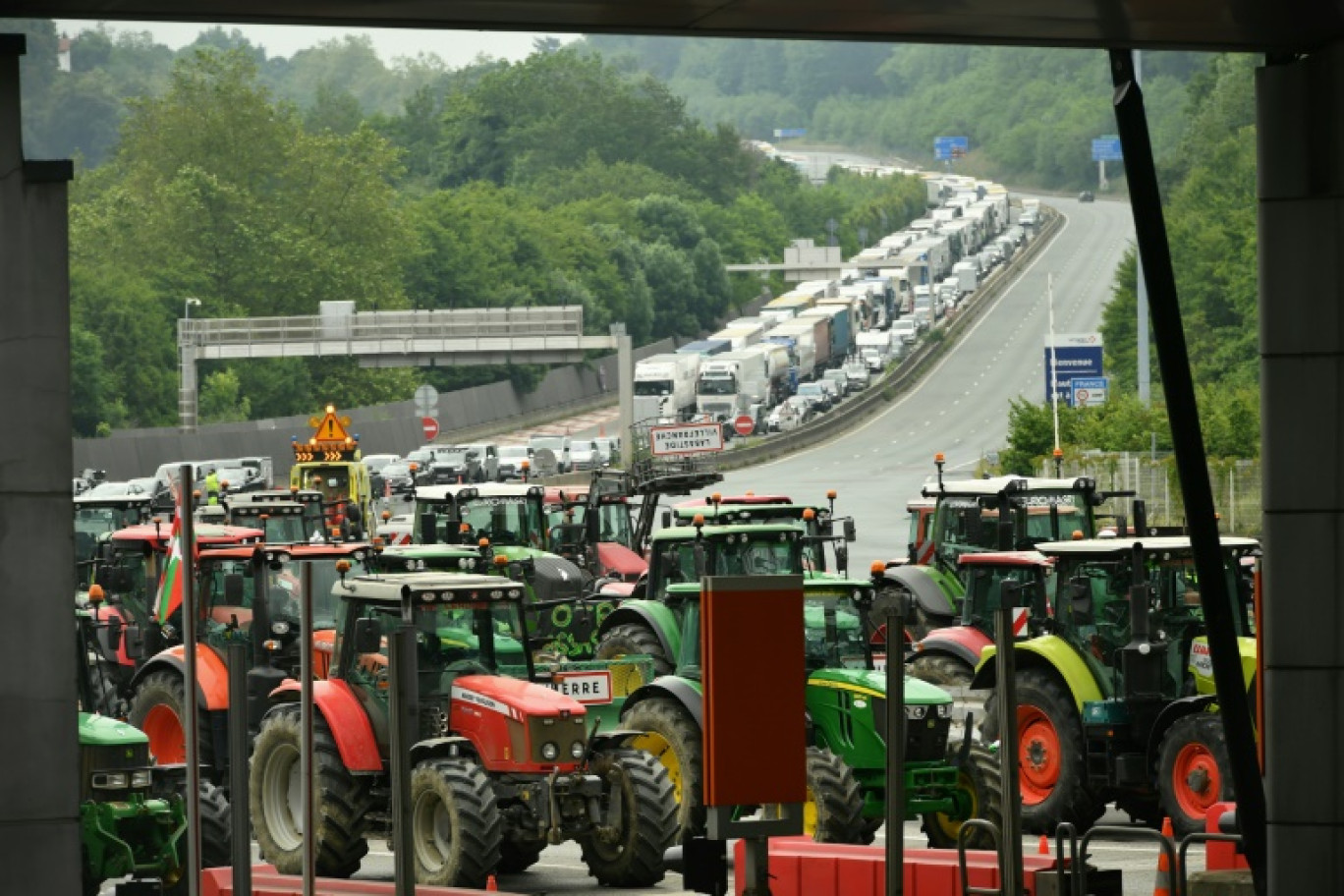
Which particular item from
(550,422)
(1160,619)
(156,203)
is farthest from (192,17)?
(156,203)

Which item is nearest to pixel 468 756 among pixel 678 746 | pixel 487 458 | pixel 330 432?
pixel 678 746

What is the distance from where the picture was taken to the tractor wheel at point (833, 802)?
62.4 ft

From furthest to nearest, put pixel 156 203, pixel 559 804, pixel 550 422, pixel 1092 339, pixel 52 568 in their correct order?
pixel 156 203, pixel 550 422, pixel 1092 339, pixel 559 804, pixel 52 568

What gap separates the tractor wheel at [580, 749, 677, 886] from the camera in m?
18.8

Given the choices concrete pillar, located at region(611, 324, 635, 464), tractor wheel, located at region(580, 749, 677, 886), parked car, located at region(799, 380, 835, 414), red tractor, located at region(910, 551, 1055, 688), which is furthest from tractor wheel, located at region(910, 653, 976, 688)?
parked car, located at region(799, 380, 835, 414)

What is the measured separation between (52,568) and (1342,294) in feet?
20.7

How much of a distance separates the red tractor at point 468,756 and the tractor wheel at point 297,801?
15 mm

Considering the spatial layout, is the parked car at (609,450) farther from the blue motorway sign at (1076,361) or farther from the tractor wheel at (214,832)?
the tractor wheel at (214,832)

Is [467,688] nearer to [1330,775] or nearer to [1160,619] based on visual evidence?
[1160,619]

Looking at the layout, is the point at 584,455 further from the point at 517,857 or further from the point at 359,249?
the point at 517,857

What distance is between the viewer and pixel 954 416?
106 m

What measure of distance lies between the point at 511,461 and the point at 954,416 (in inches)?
1003

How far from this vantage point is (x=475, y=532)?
35.5 metres

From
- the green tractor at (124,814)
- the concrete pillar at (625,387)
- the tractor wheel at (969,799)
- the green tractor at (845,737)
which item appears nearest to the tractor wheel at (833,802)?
the green tractor at (845,737)
